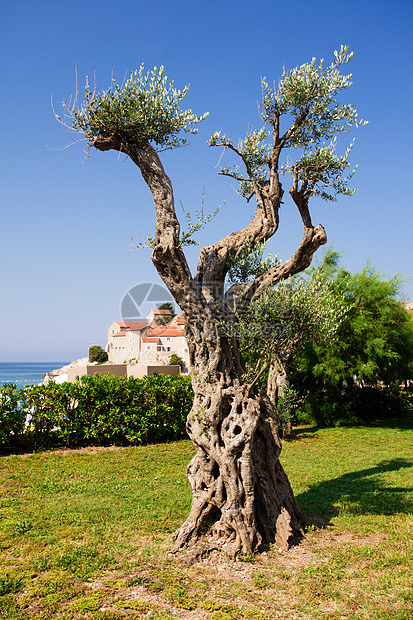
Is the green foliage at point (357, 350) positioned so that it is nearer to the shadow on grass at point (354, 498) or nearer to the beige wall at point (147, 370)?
the shadow on grass at point (354, 498)

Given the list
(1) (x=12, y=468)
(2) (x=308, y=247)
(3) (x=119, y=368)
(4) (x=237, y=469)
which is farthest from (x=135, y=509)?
(3) (x=119, y=368)

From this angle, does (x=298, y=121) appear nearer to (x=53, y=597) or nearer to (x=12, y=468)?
(x=53, y=597)

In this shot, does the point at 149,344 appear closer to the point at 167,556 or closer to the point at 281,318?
the point at 281,318

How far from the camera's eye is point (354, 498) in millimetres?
8039

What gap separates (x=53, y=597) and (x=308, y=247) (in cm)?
571

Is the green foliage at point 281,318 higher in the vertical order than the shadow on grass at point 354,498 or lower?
higher

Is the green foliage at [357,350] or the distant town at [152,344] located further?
the distant town at [152,344]

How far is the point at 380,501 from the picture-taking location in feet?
25.7

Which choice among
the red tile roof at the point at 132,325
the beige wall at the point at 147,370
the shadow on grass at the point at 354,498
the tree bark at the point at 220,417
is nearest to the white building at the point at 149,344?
the red tile roof at the point at 132,325

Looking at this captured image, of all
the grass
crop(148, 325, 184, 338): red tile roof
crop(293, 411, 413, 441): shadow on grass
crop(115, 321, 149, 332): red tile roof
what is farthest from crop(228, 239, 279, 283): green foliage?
crop(115, 321, 149, 332): red tile roof

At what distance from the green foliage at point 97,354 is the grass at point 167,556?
219ft

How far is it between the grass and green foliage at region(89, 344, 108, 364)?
66732mm

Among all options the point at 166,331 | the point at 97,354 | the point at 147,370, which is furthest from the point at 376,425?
the point at 97,354

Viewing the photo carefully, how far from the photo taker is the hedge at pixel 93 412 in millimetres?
12133
